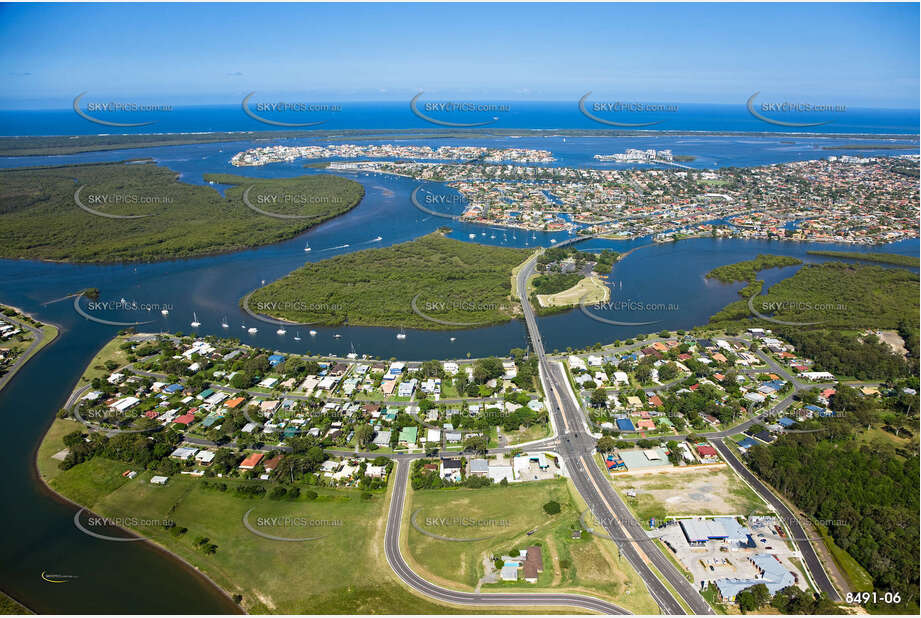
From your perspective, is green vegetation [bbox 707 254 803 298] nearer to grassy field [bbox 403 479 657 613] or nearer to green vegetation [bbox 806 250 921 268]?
green vegetation [bbox 806 250 921 268]

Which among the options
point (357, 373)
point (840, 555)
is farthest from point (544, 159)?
point (840, 555)

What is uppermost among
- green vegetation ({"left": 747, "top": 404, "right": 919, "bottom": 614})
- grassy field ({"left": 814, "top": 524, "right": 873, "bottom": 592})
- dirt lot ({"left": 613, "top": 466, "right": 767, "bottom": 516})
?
green vegetation ({"left": 747, "top": 404, "right": 919, "bottom": 614})

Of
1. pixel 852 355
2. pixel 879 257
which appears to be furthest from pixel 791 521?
pixel 879 257

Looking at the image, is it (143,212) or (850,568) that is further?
(143,212)

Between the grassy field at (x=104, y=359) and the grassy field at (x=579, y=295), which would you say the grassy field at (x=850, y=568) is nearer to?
the grassy field at (x=579, y=295)

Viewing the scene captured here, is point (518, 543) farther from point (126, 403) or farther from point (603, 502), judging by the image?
point (126, 403)

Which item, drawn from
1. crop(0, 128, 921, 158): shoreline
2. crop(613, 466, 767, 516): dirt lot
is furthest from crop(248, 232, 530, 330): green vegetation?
crop(0, 128, 921, 158): shoreline

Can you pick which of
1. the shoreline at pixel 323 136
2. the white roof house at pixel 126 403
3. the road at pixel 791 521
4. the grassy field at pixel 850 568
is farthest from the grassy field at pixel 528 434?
the shoreline at pixel 323 136
